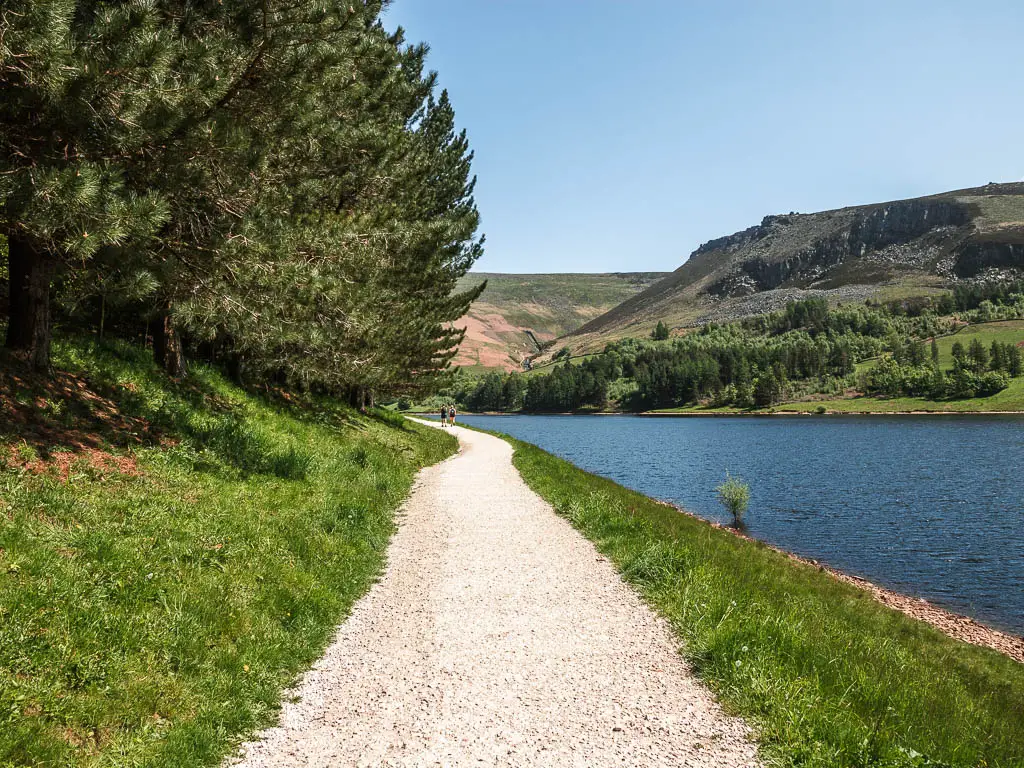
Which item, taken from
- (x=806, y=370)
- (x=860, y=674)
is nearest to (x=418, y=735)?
(x=860, y=674)

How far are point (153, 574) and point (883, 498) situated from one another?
35.8m

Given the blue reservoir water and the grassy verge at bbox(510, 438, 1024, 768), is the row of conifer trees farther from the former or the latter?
the blue reservoir water

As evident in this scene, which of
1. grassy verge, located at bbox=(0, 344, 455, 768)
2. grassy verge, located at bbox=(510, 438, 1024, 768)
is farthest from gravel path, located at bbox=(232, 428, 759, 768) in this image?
grassy verge, located at bbox=(0, 344, 455, 768)

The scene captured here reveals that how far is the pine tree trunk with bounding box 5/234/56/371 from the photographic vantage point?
10352 mm

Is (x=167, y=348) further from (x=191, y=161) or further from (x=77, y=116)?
(x=77, y=116)

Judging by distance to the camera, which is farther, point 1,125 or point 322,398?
point 322,398

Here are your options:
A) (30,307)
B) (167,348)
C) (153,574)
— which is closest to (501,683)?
(153,574)

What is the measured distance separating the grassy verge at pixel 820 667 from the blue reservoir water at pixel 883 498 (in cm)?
716

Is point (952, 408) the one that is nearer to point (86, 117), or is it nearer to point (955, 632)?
point (955, 632)

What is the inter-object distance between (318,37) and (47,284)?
259 inches

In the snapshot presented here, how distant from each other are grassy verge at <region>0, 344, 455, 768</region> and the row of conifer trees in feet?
7.96

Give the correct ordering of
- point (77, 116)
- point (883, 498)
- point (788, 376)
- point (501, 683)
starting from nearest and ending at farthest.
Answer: point (501, 683)
point (77, 116)
point (883, 498)
point (788, 376)

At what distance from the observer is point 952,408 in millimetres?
116812

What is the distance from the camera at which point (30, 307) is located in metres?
10.6
